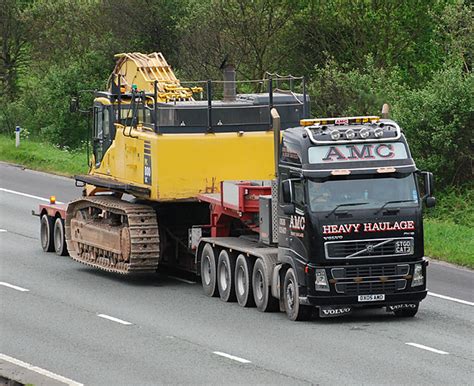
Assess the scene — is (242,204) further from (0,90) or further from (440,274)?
(0,90)

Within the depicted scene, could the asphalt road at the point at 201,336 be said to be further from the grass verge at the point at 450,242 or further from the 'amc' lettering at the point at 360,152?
the 'amc' lettering at the point at 360,152

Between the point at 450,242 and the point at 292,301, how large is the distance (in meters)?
8.24

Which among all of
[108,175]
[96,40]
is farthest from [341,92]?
[96,40]

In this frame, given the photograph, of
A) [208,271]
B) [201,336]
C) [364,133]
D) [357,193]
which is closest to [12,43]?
[208,271]

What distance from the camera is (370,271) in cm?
2141

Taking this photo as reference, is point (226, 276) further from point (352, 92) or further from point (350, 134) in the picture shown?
point (352, 92)

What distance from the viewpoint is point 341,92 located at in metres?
39.0

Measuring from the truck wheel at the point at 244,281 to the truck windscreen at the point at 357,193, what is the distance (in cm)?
216

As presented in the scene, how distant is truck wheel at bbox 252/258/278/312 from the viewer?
2247cm

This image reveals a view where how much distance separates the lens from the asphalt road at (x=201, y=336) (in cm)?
1769

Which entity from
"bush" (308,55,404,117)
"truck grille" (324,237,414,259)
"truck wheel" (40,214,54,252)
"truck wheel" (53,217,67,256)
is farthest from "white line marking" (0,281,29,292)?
"bush" (308,55,404,117)

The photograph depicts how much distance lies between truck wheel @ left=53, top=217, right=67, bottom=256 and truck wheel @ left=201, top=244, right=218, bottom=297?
582 centimetres

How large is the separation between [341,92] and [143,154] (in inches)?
551

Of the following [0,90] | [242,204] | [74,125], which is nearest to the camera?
[242,204]
